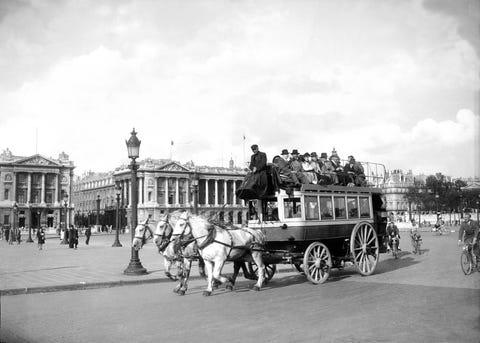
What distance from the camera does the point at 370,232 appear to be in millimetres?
14352

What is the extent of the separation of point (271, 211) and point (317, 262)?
1.78 m

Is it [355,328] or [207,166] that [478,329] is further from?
[207,166]

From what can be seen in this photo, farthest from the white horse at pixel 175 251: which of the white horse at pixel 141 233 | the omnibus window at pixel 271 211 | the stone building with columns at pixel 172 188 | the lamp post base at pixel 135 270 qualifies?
the stone building with columns at pixel 172 188

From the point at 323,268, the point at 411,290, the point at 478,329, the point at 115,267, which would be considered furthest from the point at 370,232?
the point at 115,267

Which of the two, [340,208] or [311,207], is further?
[340,208]

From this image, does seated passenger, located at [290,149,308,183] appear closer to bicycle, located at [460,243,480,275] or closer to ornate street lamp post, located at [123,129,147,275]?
bicycle, located at [460,243,480,275]

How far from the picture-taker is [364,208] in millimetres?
14766

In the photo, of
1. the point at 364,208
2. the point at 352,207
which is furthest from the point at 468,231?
the point at 352,207

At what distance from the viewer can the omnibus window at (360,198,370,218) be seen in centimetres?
1464

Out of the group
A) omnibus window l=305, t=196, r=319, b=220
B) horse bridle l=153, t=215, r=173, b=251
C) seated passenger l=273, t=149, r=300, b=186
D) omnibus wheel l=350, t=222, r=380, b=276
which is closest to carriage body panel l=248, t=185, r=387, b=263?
omnibus window l=305, t=196, r=319, b=220

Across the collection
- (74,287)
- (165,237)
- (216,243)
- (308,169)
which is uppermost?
(308,169)

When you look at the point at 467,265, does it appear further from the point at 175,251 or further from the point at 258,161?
the point at 175,251

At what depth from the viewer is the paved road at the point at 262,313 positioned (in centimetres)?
712

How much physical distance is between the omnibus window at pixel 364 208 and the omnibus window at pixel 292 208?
2.48 m
